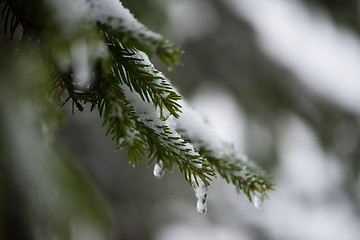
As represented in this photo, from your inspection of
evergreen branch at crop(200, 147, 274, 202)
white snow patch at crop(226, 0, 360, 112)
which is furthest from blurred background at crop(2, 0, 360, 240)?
evergreen branch at crop(200, 147, 274, 202)

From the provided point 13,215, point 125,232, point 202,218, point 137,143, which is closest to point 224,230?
point 202,218

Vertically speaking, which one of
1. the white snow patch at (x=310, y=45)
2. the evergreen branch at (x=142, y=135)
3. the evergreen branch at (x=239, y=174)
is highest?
the white snow patch at (x=310, y=45)

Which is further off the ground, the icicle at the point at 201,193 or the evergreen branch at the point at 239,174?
the evergreen branch at the point at 239,174

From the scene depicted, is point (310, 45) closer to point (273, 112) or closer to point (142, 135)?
point (273, 112)

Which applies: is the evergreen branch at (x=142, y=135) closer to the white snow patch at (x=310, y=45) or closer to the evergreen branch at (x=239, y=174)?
the evergreen branch at (x=239, y=174)

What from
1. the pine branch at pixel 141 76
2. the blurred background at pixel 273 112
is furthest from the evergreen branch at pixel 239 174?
the blurred background at pixel 273 112

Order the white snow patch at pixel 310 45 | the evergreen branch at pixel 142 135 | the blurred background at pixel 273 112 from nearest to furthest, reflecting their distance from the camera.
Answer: the evergreen branch at pixel 142 135 < the white snow patch at pixel 310 45 < the blurred background at pixel 273 112

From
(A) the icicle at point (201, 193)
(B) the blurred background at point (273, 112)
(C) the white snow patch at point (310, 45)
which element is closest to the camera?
(A) the icicle at point (201, 193)

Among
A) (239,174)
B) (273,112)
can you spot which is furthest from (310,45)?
(239,174)

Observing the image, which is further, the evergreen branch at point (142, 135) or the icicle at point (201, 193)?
the icicle at point (201, 193)
